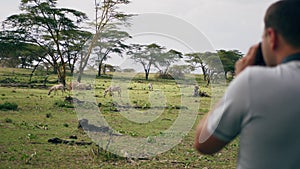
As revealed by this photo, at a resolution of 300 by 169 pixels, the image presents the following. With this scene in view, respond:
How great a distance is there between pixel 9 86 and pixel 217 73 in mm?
8734

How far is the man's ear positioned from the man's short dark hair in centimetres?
1

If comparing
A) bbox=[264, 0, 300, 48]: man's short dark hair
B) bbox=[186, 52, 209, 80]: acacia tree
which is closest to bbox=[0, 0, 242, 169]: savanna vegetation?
bbox=[186, 52, 209, 80]: acacia tree

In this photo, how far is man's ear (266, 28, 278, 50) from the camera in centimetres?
129

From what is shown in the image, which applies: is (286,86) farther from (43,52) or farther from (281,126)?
(43,52)

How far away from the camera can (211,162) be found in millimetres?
6125

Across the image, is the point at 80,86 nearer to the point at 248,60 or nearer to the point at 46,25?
the point at 46,25

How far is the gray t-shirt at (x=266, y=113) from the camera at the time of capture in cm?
122

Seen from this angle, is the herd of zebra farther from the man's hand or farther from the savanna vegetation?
the man's hand

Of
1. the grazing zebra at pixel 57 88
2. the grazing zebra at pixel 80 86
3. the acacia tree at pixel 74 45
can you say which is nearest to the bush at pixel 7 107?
the grazing zebra at pixel 57 88

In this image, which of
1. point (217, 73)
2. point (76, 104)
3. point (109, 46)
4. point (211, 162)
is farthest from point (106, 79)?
point (211, 162)

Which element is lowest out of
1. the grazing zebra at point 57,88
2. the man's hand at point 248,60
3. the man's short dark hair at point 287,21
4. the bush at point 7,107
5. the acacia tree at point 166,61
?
the bush at point 7,107

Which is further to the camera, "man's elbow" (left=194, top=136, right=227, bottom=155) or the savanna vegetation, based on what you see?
the savanna vegetation

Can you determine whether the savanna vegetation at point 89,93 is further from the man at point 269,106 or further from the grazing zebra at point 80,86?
the man at point 269,106

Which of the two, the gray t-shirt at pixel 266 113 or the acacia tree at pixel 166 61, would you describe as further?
the acacia tree at pixel 166 61
